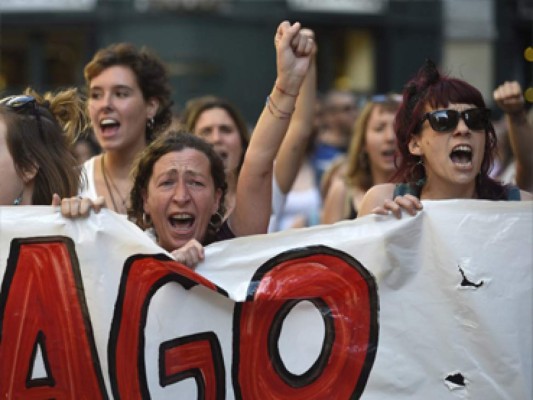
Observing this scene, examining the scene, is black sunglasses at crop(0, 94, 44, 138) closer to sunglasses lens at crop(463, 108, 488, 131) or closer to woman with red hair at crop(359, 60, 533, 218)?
woman with red hair at crop(359, 60, 533, 218)

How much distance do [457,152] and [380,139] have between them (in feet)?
7.01

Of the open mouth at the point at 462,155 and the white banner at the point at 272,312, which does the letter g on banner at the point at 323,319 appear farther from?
the open mouth at the point at 462,155

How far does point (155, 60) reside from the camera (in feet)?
17.2

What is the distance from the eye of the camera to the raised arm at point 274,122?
399 cm

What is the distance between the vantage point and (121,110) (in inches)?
198

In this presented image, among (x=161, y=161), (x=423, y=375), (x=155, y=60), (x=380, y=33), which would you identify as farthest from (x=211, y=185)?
(x=380, y=33)

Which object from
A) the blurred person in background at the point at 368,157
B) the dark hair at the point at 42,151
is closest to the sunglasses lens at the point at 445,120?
the dark hair at the point at 42,151

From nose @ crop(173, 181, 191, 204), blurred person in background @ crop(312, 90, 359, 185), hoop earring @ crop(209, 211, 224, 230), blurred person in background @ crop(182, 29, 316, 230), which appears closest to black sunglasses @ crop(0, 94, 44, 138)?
nose @ crop(173, 181, 191, 204)

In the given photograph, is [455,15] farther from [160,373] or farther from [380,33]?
[160,373]

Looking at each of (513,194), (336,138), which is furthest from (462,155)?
(336,138)

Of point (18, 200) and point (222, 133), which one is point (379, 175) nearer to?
point (222, 133)

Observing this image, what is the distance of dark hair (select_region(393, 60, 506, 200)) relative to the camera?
3959 mm

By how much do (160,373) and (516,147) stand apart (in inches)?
66.4

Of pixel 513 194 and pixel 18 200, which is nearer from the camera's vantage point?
pixel 18 200
